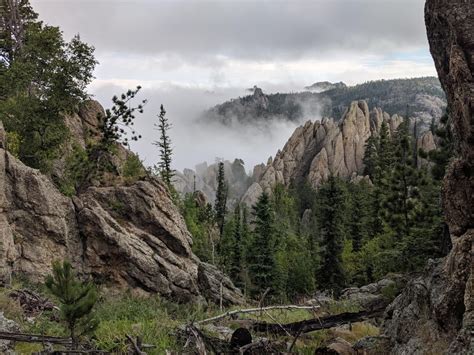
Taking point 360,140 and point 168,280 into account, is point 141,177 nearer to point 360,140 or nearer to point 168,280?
point 168,280

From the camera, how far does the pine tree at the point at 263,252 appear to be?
43156 millimetres

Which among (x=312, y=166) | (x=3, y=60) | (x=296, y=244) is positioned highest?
(x=3, y=60)

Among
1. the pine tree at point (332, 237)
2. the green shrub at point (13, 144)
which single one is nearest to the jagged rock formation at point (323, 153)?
the pine tree at point (332, 237)

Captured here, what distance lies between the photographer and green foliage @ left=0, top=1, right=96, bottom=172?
24.0m

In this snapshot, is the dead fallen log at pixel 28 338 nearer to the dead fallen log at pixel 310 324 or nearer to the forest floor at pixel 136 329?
the forest floor at pixel 136 329

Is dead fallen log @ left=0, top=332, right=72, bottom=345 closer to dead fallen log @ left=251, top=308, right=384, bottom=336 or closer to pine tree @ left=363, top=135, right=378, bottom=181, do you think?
dead fallen log @ left=251, top=308, right=384, bottom=336

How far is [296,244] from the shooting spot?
7469 centimetres

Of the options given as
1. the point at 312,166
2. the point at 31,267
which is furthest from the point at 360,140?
the point at 31,267

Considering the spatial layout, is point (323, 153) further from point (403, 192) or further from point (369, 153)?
point (403, 192)

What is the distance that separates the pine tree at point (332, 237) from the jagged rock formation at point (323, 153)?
72.8 meters

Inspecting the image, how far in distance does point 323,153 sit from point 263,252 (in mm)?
79756

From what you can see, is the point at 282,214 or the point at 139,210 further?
the point at 282,214

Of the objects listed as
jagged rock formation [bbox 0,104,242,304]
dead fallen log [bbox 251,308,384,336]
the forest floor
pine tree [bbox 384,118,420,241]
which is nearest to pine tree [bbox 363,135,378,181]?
pine tree [bbox 384,118,420,241]

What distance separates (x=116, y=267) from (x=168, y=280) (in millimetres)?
2830
